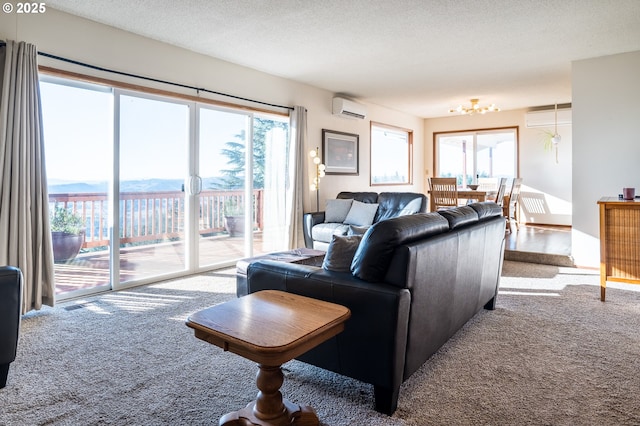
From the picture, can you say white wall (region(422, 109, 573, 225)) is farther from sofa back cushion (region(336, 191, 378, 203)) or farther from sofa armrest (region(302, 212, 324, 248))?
sofa armrest (region(302, 212, 324, 248))

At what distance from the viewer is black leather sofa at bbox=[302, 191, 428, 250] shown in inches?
196

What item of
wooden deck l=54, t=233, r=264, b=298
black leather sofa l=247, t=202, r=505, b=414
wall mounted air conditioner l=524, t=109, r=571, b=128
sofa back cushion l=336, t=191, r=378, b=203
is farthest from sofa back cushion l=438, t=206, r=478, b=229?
wall mounted air conditioner l=524, t=109, r=571, b=128

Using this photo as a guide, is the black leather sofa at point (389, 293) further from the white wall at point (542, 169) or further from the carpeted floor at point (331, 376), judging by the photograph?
the white wall at point (542, 169)

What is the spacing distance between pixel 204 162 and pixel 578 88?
4509mm

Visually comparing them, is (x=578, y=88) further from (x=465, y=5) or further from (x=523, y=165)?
(x=523, y=165)

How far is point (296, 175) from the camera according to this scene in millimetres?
5457

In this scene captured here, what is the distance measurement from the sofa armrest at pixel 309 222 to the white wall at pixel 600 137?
124 inches

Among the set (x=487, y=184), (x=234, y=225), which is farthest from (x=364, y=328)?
(x=487, y=184)

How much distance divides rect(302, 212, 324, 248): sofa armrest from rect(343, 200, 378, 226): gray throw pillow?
1.21 ft

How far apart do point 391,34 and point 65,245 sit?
11.9 ft

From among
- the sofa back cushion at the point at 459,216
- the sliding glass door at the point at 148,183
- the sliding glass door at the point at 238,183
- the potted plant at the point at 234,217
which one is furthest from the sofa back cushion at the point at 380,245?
the potted plant at the point at 234,217

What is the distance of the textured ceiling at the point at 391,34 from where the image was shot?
10.4 feet

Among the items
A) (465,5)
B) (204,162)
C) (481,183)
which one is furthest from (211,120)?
(481,183)

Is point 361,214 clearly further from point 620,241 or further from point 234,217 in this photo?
point 620,241
